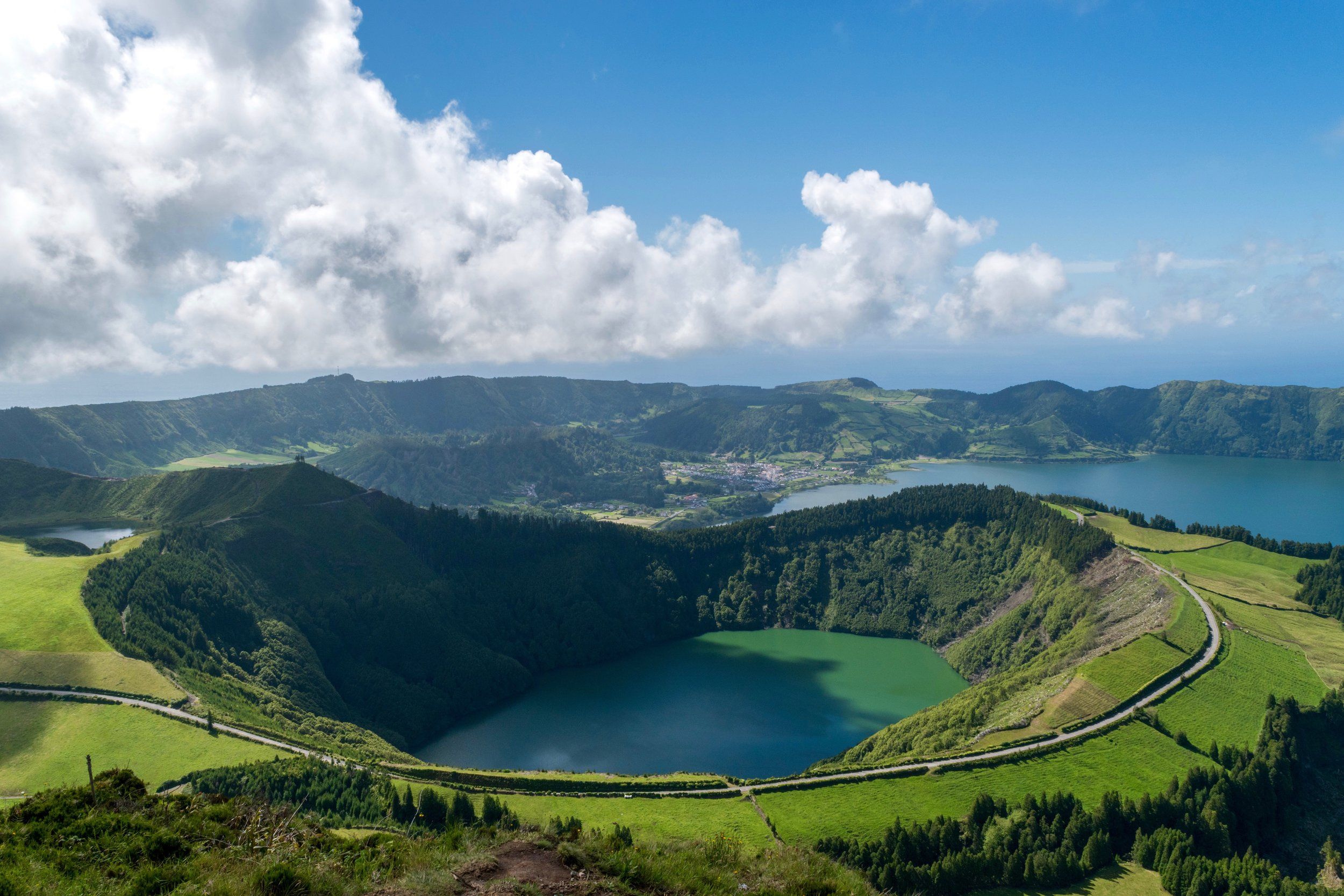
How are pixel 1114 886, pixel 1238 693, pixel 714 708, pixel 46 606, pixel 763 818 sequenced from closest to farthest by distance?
pixel 1114 886 → pixel 763 818 → pixel 1238 693 → pixel 46 606 → pixel 714 708

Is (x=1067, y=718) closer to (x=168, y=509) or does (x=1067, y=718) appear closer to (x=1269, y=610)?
(x=1269, y=610)

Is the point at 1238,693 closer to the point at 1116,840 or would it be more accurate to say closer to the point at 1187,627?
the point at 1187,627

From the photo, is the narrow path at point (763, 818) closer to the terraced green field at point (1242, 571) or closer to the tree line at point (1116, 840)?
the tree line at point (1116, 840)

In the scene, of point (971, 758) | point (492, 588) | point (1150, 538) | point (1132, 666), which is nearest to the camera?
point (971, 758)

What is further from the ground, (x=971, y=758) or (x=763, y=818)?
(x=971, y=758)

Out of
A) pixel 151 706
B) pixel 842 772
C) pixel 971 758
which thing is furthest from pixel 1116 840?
pixel 151 706

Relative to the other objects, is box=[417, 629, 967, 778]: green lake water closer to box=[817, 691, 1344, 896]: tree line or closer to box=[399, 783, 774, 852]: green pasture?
box=[399, 783, 774, 852]: green pasture

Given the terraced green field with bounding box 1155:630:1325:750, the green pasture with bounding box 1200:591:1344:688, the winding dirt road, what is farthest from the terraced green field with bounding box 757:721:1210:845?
the green pasture with bounding box 1200:591:1344:688

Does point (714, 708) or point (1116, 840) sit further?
point (714, 708)
